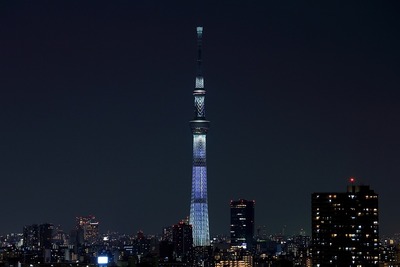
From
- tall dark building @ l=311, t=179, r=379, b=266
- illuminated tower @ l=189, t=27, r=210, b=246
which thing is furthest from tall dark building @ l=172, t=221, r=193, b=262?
tall dark building @ l=311, t=179, r=379, b=266

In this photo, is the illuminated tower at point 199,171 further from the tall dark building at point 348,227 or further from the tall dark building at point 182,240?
the tall dark building at point 348,227

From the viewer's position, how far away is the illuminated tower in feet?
263

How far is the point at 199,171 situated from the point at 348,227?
96.1 ft

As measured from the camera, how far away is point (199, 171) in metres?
81.1

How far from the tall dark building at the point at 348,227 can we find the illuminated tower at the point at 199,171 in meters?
27.6

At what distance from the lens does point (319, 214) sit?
174ft

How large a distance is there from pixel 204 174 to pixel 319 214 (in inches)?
1122

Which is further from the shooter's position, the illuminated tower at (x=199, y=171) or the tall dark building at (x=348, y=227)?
the illuminated tower at (x=199, y=171)

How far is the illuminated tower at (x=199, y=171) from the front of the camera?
80.2 m

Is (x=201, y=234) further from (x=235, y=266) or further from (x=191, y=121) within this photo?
(x=235, y=266)

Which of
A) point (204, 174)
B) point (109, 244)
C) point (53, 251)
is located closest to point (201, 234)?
point (204, 174)

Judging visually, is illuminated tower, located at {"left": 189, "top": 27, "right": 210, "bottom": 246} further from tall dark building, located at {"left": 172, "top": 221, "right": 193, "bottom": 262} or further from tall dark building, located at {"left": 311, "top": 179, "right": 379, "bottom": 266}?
tall dark building, located at {"left": 311, "top": 179, "right": 379, "bottom": 266}

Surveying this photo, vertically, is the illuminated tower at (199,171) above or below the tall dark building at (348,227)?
above

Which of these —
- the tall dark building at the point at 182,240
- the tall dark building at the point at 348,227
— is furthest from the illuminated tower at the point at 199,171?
→ the tall dark building at the point at 348,227
